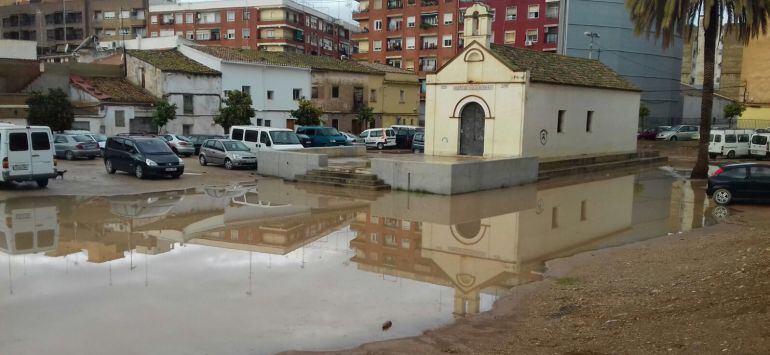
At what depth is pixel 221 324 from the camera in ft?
27.5

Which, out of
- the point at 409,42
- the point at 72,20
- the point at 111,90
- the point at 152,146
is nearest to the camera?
the point at 152,146

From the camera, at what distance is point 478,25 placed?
27.1 meters

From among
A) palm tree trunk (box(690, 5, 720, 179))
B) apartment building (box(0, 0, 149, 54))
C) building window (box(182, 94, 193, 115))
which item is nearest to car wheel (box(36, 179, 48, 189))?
building window (box(182, 94, 193, 115))

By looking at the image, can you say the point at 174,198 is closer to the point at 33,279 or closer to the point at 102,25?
the point at 33,279

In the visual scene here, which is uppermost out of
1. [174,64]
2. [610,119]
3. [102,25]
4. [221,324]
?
[102,25]

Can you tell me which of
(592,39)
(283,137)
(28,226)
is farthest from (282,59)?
(28,226)

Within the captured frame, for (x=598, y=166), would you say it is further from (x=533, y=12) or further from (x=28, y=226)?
(x=533, y=12)

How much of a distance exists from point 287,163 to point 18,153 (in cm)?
918

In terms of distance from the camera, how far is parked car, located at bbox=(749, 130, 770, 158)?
37906mm

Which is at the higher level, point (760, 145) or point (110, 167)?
point (760, 145)

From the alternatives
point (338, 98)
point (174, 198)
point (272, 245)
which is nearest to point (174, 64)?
point (338, 98)

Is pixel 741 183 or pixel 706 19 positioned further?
pixel 706 19

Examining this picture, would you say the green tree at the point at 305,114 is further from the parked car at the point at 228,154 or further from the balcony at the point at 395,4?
the balcony at the point at 395,4

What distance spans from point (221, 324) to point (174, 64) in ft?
125
